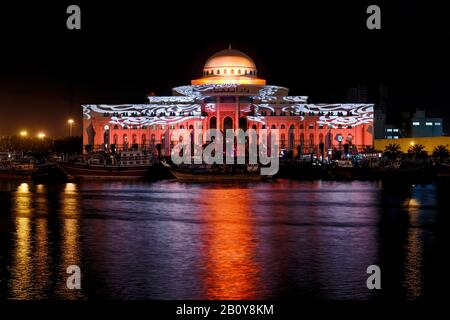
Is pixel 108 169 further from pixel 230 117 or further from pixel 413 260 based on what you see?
pixel 413 260

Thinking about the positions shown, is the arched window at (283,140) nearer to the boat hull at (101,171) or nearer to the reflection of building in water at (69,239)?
the boat hull at (101,171)

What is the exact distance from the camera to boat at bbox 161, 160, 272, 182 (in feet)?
212

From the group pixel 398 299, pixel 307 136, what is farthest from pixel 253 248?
pixel 307 136

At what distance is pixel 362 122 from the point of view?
9931 centimetres

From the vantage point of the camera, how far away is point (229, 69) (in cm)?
10300

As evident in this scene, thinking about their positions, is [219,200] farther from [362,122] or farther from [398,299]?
[362,122]

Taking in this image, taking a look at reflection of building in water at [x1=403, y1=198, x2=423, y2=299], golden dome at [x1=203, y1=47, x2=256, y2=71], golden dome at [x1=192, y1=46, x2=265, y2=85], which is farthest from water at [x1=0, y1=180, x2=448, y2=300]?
golden dome at [x1=203, y1=47, x2=256, y2=71]

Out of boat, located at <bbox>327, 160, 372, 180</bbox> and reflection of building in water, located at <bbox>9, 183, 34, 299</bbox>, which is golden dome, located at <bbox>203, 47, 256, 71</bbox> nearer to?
boat, located at <bbox>327, 160, 372, 180</bbox>

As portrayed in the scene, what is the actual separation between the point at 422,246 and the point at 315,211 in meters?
12.5

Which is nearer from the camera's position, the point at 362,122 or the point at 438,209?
the point at 438,209

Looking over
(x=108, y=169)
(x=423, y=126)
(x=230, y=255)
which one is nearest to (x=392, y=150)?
(x=423, y=126)

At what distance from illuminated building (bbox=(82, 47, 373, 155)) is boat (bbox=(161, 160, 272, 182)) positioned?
29.6 meters
